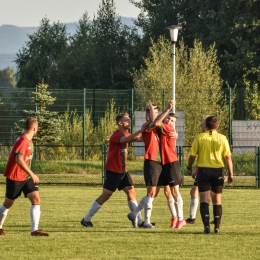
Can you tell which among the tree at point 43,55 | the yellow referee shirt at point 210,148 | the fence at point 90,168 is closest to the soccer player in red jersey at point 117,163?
the yellow referee shirt at point 210,148

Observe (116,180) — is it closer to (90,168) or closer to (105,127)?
(90,168)

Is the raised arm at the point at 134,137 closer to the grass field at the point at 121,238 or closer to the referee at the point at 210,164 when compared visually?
the referee at the point at 210,164

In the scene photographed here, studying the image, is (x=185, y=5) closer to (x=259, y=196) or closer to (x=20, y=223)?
(x=259, y=196)

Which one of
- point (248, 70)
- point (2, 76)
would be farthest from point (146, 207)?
point (2, 76)

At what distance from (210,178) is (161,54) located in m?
29.6

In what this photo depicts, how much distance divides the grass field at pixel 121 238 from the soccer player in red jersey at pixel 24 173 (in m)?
0.44

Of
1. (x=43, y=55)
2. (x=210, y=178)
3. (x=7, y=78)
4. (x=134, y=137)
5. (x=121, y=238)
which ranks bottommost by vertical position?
(x=121, y=238)

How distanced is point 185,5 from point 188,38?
243cm

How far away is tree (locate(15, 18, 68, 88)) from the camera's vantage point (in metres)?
66.4

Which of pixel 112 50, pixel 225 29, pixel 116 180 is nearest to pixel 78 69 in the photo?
pixel 112 50

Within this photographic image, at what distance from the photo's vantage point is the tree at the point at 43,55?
6638cm

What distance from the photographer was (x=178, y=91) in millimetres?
39719

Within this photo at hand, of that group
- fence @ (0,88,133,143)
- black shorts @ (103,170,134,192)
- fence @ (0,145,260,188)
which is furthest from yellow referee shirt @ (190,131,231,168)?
fence @ (0,88,133,143)

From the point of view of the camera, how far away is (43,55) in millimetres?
72312
